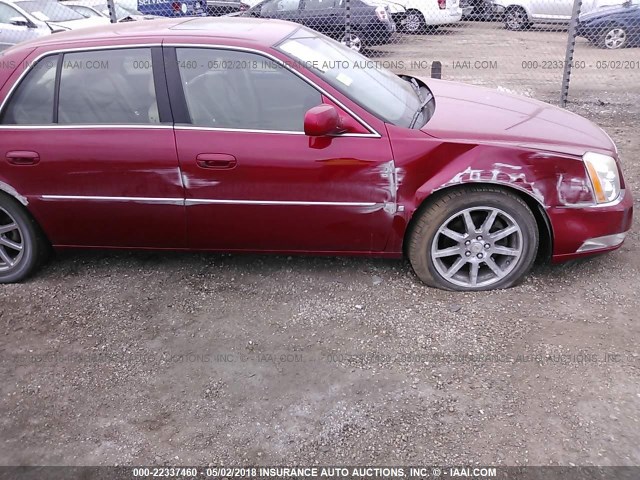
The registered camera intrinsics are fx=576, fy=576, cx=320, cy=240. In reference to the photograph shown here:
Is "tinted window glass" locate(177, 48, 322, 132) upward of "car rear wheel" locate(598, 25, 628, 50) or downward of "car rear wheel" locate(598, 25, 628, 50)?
upward

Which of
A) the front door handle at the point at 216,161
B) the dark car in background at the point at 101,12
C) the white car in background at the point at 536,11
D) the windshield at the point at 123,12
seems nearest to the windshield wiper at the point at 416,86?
the front door handle at the point at 216,161

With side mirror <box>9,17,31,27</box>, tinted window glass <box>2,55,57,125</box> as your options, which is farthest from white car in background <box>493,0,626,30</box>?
tinted window glass <box>2,55,57,125</box>

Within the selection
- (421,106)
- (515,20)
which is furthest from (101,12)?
(421,106)

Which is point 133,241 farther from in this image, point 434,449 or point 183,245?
point 434,449

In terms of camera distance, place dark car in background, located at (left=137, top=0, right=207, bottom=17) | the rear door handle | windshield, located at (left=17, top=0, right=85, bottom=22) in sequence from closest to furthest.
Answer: the rear door handle → windshield, located at (left=17, top=0, right=85, bottom=22) → dark car in background, located at (left=137, top=0, right=207, bottom=17)

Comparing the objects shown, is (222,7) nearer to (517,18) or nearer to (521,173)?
(517,18)

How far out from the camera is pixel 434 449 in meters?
2.56

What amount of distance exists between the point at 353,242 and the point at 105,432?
178 cm

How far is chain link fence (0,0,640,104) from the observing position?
30.4ft

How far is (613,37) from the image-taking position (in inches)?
464

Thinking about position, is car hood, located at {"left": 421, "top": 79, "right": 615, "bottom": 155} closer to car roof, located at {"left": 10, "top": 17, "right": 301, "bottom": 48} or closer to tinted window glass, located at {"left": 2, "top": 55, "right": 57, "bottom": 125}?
car roof, located at {"left": 10, "top": 17, "right": 301, "bottom": 48}

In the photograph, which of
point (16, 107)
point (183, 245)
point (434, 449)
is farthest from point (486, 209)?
point (16, 107)

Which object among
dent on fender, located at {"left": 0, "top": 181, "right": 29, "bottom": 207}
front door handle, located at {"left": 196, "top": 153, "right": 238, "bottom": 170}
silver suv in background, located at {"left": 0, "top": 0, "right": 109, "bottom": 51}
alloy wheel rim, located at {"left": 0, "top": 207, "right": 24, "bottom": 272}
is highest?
silver suv in background, located at {"left": 0, "top": 0, "right": 109, "bottom": 51}

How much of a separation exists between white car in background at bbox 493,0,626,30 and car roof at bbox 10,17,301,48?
11841mm
